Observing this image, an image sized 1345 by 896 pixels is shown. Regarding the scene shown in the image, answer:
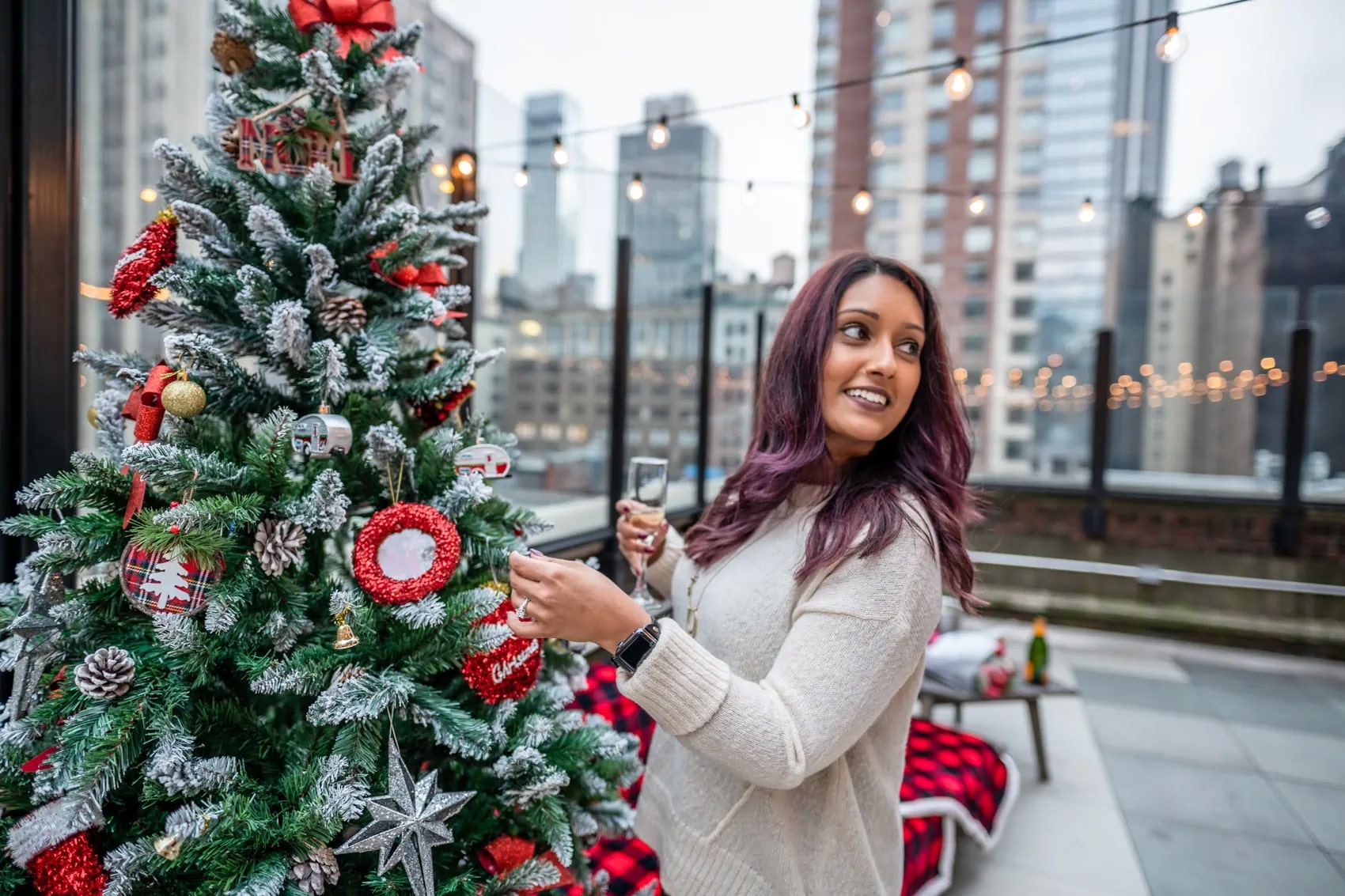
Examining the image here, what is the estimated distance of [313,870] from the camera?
2.75ft

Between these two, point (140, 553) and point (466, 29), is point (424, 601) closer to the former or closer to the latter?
point (140, 553)

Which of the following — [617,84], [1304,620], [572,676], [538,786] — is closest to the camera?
[538,786]

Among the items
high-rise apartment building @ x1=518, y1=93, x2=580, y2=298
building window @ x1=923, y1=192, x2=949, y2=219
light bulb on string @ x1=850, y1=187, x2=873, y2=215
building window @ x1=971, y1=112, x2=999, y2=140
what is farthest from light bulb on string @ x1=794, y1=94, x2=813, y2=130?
building window @ x1=971, y1=112, x2=999, y2=140

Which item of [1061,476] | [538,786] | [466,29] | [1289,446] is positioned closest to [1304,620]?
[1289,446]

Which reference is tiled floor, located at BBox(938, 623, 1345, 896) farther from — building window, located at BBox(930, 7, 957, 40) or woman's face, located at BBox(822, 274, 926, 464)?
building window, located at BBox(930, 7, 957, 40)

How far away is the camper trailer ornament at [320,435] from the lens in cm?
85

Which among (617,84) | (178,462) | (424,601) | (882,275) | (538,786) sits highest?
(617,84)

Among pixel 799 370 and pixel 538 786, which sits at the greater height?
pixel 799 370

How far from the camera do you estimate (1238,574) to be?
4676 mm

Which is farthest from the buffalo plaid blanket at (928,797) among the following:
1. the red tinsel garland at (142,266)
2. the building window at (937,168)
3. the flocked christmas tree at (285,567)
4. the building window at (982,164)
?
the building window at (937,168)

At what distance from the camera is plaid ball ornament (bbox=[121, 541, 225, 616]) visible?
32.2 inches

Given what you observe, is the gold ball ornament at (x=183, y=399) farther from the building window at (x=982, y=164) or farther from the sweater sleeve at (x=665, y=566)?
the building window at (x=982, y=164)

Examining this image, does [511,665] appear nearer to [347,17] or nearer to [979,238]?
[347,17]

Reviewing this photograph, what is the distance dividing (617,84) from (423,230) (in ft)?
11.3
